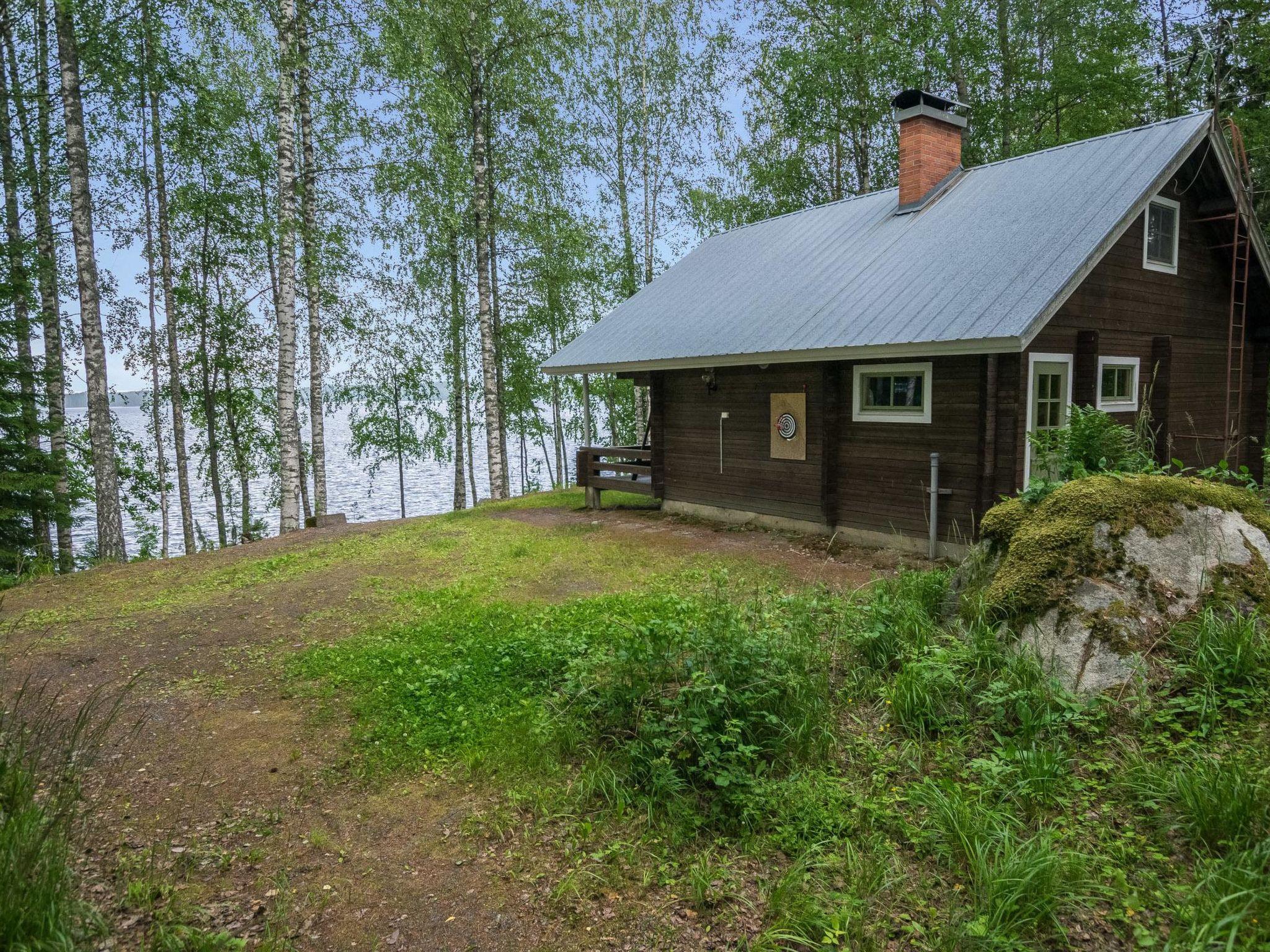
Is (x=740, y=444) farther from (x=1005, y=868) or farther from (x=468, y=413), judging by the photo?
(x=468, y=413)

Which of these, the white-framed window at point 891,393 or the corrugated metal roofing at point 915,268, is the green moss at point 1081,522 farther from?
the white-framed window at point 891,393

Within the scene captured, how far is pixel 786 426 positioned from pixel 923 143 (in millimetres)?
5411

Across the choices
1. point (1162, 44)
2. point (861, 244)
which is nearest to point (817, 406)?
point (861, 244)

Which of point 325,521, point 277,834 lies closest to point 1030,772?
point 277,834

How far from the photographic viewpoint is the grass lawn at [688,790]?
2820mm

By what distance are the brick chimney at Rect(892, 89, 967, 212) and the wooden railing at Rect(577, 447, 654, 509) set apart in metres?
6.19

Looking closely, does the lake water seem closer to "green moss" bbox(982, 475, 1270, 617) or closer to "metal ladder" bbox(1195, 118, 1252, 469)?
"metal ladder" bbox(1195, 118, 1252, 469)

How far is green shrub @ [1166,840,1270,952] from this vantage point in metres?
2.35

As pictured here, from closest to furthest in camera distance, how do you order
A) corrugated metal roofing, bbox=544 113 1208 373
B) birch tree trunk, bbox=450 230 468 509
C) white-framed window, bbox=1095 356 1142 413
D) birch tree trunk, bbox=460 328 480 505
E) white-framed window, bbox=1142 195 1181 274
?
corrugated metal roofing, bbox=544 113 1208 373
white-framed window, bbox=1095 356 1142 413
white-framed window, bbox=1142 195 1181 274
birch tree trunk, bbox=450 230 468 509
birch tree trunk, bbox=460 328 480 505

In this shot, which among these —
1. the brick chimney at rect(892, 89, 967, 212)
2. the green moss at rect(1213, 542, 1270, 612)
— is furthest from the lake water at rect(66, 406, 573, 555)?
the green moss at rect(1213, 542, 1270, 612)

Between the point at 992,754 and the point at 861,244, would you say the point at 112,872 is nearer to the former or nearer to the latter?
the point at 992,754

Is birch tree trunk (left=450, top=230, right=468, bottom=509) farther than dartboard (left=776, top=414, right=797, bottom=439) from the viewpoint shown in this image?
Yes

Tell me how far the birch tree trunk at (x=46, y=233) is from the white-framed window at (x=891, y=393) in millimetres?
12722

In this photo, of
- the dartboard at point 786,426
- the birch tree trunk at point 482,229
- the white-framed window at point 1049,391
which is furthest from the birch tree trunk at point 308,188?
the white-framed window at point 1049,391
